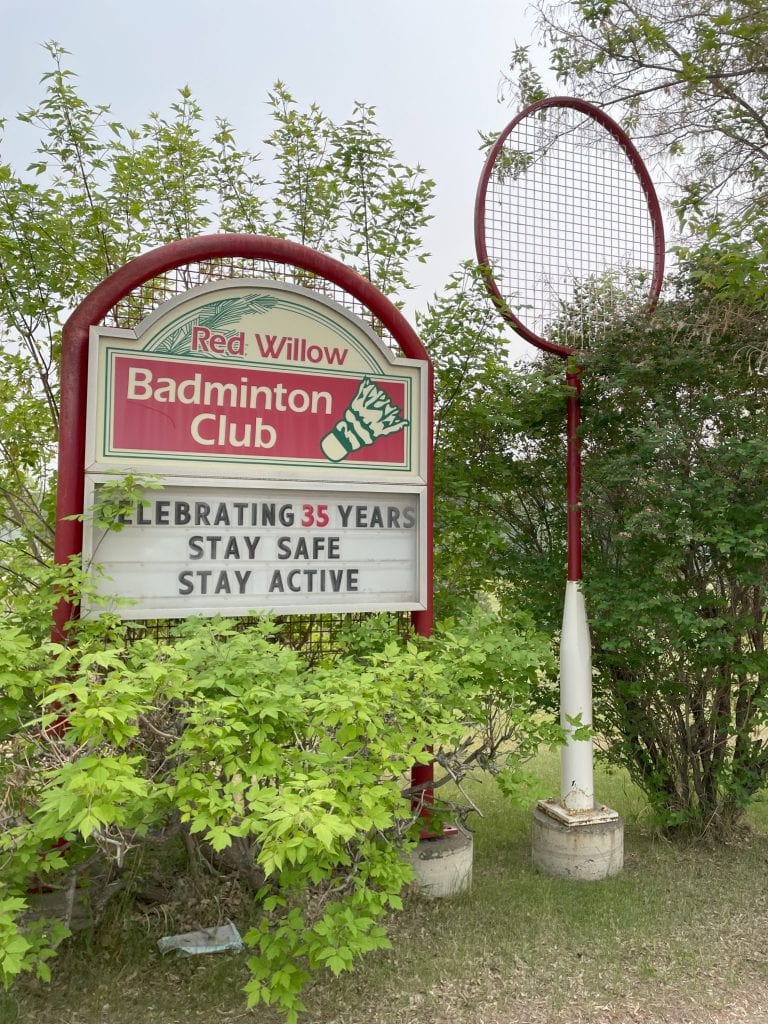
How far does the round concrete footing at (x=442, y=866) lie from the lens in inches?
167

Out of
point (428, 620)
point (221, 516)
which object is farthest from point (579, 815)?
point (221, 516)

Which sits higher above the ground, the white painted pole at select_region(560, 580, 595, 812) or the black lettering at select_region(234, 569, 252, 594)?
the black lettering at select_region(234, 569, 252, 594)

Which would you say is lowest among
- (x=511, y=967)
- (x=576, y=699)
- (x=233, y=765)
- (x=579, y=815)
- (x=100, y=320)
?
(x=511, y=967)

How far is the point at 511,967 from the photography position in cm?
358

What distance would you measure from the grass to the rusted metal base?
0.33 meters

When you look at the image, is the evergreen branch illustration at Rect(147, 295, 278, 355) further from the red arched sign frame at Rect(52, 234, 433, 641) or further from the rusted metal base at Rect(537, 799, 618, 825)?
the rusted metal base at Rect(537, 799, 618, 825)

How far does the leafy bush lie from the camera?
2.38m

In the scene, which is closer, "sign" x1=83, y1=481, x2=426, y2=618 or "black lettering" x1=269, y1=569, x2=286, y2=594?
"sign" x1=83, y1=481, x2=426, y2=618

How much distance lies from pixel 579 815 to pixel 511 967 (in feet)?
3.94

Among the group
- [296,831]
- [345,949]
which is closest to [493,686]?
[345,949]

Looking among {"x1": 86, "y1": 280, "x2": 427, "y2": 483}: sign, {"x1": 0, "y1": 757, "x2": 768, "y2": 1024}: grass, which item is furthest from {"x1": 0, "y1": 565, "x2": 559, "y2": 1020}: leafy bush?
{"x1": 86, "y1": 280, "x2": 427, "y2": 483}: sign

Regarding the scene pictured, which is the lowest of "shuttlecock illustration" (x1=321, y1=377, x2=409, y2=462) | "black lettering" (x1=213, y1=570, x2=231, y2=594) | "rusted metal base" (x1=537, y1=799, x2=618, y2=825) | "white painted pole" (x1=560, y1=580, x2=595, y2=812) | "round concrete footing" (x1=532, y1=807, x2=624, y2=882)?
"round concrete footing" (x1=532, y1=807, x2=624, y2=882)

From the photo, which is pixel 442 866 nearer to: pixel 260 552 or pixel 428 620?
pixel 428 620

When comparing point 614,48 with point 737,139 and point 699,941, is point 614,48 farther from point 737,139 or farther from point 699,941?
point 699,941
